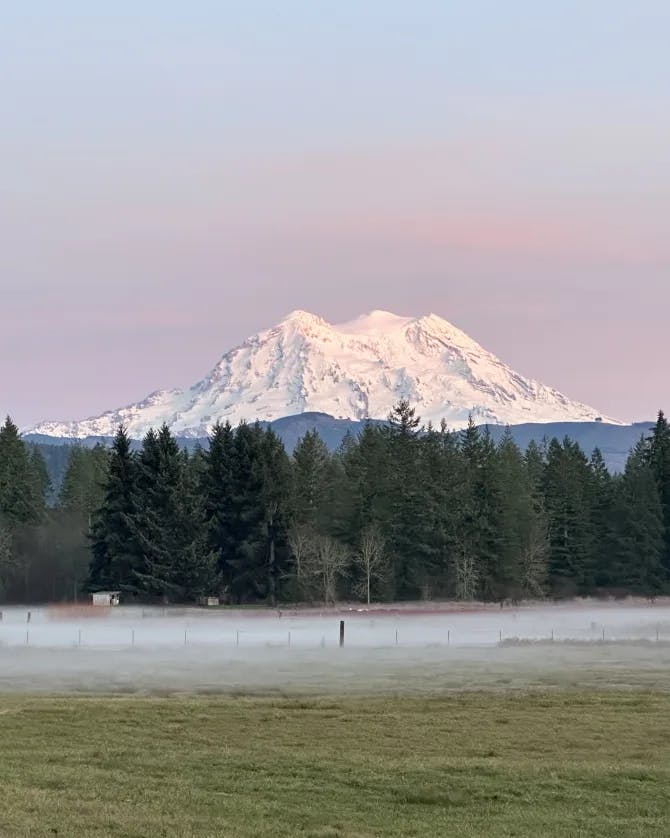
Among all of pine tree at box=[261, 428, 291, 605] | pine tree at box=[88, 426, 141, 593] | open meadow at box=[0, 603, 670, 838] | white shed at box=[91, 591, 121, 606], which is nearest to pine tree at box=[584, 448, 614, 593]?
pine tree at box=[261, 428, 291, 605]

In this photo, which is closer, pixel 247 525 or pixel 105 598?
pixel 105 598

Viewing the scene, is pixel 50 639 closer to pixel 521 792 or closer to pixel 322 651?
pixel 322 651

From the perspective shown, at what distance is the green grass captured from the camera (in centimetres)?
1612

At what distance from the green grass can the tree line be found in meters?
60.2

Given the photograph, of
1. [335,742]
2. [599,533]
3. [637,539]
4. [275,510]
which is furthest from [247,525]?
[335,742]

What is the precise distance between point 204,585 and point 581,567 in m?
36.0

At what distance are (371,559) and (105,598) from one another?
2215 cm

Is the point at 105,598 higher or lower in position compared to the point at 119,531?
lower

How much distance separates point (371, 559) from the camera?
9294cm

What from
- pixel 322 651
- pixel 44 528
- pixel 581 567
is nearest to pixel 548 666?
pixel 322 651

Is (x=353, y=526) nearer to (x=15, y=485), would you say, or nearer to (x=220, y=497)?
(x=220, y=497)

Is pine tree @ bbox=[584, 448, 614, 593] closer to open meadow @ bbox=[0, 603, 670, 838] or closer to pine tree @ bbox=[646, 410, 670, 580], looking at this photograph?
pine tree @ bbox=[646, 410, 670, 580]

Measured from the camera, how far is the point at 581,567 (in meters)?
102

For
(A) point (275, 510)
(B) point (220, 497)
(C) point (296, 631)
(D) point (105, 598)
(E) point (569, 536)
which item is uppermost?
(B) point (220, 497)
